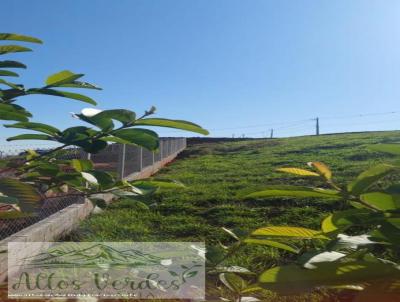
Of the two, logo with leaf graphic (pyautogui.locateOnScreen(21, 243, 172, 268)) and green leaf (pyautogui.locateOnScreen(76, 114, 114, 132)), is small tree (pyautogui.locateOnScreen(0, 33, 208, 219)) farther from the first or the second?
logo with leaf graphic (pyautogui.locateOnScreen(21, 243, 172, 268))

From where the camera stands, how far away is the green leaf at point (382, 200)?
71cm

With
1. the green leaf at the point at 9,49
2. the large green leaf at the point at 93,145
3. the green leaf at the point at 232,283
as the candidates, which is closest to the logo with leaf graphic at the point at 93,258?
the green leaf at the point at 232,283

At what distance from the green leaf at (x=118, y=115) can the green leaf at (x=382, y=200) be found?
Result: 17.8 inches

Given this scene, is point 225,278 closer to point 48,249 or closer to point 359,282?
point 359,282

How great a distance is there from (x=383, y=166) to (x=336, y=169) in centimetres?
836

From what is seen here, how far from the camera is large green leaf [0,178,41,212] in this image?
722 mm

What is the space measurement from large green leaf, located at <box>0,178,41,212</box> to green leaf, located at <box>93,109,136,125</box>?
0.61 ft

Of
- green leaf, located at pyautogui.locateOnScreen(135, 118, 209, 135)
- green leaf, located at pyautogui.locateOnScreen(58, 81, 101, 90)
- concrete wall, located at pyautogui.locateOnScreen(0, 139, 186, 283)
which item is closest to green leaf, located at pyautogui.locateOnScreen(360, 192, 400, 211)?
green leaf, located at pyautogui.locateOnScreen(135, 118, 209, 135)

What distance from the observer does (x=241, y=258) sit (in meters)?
3.37

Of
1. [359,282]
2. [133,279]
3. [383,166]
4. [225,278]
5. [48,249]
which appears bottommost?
[48,249]

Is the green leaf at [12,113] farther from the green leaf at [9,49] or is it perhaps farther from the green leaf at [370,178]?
the green leaf at [370,178]

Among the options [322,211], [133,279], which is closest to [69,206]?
[322,211]

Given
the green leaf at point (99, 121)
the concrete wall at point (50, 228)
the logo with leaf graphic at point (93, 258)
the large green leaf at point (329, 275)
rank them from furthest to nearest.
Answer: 1. the concrete wall at point (50, 228)
2. the logo with leaf graphic at point (93, 258)
3. the green leaf at point (99, 121)
4. the large green leaf at point (329, 275)

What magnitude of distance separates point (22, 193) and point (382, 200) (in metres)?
0.61
